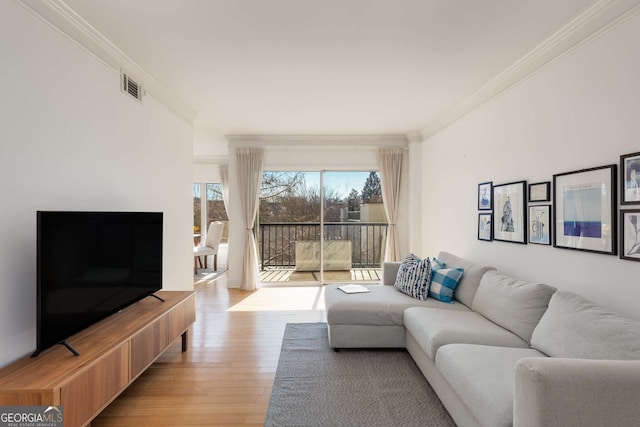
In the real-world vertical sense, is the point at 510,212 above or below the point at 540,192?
below

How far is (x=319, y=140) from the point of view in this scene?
17.1 ft

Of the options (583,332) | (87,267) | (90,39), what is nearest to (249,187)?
(90,39)

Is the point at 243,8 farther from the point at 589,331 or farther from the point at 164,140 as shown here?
the point at 589,331

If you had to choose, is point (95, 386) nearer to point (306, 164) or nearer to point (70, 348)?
point (70, 348)

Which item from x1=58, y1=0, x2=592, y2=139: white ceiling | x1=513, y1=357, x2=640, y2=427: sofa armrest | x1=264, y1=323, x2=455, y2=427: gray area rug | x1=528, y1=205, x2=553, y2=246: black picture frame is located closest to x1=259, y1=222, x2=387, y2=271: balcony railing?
x1=58, y1=0, x2=592, y2=139: white ceiling

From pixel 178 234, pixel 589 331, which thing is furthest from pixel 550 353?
pixel 178 234

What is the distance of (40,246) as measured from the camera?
161 cm

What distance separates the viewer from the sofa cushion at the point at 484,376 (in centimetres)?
141

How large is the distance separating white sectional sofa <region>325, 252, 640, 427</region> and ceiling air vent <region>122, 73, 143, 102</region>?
2658 mm

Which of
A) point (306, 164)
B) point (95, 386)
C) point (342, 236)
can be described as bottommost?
point (95, 386)

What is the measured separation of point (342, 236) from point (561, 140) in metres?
3.55

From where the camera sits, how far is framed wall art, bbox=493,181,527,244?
2723 mm

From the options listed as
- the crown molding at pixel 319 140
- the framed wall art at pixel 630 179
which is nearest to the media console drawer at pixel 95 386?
the framed wall art at pixel 630 179

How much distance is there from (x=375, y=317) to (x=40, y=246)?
8.00 ft
